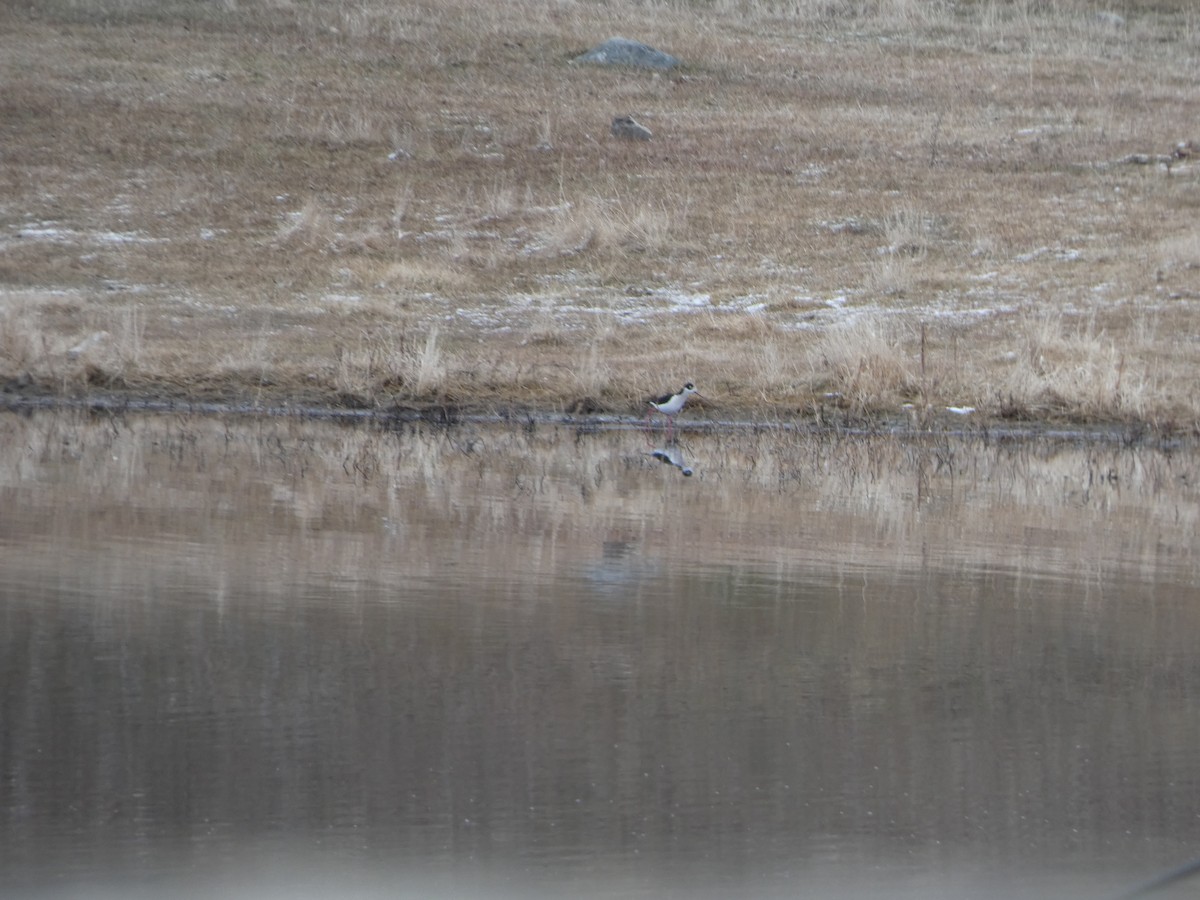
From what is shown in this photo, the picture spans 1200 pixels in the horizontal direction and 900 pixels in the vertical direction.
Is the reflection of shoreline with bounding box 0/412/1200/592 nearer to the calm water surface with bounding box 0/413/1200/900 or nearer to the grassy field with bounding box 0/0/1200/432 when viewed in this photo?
the calm water surface with bounding box 0/413/1200/900

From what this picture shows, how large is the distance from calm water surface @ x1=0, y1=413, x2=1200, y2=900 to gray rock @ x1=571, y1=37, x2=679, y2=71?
22840 mm

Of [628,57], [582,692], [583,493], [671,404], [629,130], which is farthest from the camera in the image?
[628,57]

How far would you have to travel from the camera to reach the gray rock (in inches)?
1312

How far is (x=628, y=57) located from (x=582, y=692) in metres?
28.5

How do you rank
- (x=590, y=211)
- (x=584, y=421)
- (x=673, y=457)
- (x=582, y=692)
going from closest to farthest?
1. (x=582, y=692)
2. (x=673, y=457)
3. (x=584, y=421)
4. (x=590, y=211)

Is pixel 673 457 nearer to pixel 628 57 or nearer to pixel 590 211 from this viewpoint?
pixel 590 211

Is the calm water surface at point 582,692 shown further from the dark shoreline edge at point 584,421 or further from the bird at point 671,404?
the dark shoreline edge at point 584,421

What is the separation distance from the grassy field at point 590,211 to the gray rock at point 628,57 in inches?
21.5

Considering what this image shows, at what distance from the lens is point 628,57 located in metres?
33.6

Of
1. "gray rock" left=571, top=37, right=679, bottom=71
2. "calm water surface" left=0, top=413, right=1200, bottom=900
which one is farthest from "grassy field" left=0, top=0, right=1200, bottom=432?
"calm water surface" left=0, top=413, right=1200, bottom=900

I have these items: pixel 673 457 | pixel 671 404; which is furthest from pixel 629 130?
pixel 673 457

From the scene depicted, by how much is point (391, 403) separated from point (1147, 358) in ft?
26.9

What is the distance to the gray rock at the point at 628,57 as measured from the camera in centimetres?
3331

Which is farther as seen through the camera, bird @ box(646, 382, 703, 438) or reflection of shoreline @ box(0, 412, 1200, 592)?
bird @ box(646, 382, 703, 438)
